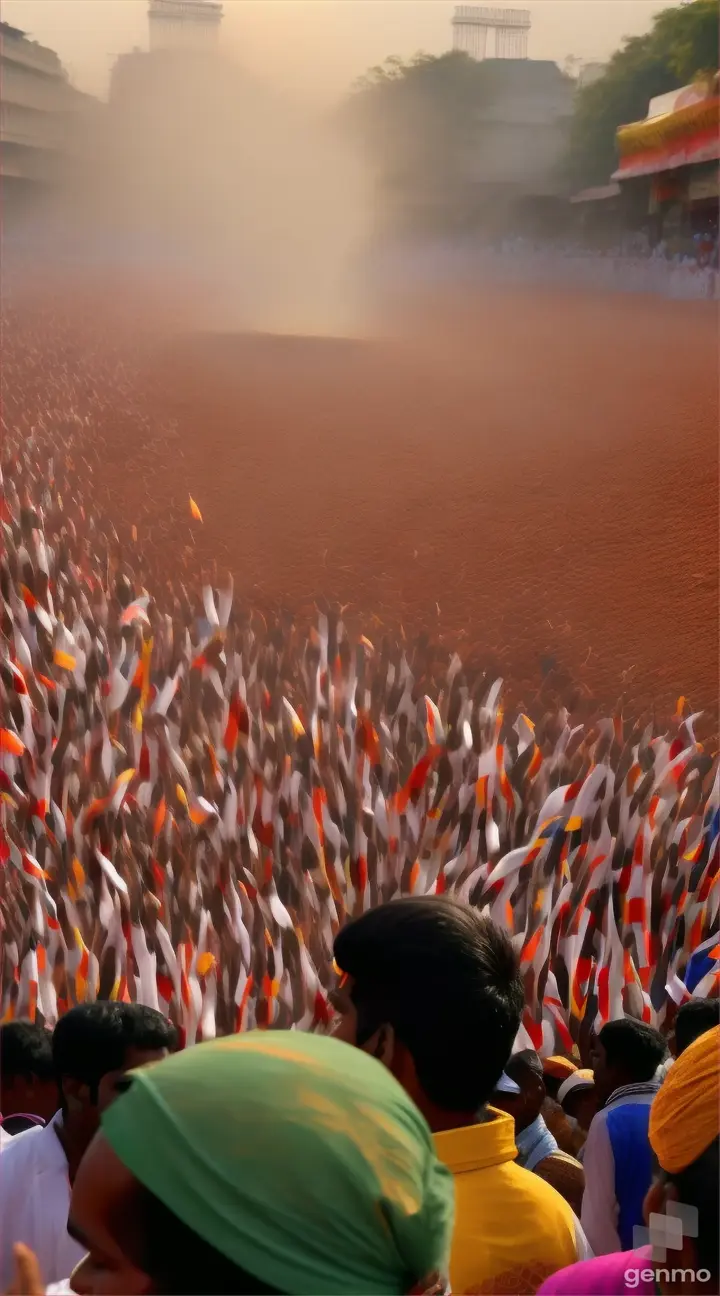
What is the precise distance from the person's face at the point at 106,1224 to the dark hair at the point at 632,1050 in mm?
1211

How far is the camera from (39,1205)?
3.58 feet

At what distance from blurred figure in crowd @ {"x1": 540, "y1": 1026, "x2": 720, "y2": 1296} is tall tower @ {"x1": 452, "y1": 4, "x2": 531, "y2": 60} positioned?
6.81 feet

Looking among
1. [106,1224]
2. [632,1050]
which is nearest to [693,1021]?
[632,1050]

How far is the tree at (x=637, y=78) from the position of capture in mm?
2342

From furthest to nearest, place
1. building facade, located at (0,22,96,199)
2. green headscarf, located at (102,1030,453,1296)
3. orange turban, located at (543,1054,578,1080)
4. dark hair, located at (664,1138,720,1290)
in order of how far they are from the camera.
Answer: building facade, located at (0,22,96,199)
orange turban, located at (543,1054,578,1080)
dark hair, located at (664,1138,720,1290)
green headscarf, located at (102,1030,453,1296)

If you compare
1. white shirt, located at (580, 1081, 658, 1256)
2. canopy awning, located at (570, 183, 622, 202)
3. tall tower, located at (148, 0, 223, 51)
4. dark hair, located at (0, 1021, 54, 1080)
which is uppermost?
tall tower, located at (148, 0, 223, 51)

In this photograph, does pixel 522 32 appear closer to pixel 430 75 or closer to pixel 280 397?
pixel 430 75

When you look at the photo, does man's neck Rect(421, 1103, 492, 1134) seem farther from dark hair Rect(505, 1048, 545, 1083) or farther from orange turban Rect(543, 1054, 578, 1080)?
orange turban Rect(543, 1054, 578, 1080)

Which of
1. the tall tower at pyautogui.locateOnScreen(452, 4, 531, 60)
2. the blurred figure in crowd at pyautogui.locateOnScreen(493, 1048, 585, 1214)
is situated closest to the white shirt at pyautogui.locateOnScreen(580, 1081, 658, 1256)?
the blurred figure in crowd at pyautogui.locateOnScreen(493, 1048, 585, 1214)

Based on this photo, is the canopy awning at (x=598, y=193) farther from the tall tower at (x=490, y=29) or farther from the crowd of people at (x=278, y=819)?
the crowd of people at (x=278, y=819)

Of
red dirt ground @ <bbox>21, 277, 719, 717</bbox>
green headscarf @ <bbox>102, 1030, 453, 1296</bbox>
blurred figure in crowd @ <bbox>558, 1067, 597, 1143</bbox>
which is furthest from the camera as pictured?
red dirt ground @ <bbox>21, 277, 719, 717</bbox>

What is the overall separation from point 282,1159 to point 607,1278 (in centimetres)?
33

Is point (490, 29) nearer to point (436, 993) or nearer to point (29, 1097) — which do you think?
point (29, 1097)

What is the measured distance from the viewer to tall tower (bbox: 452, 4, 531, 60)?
7.79ft
